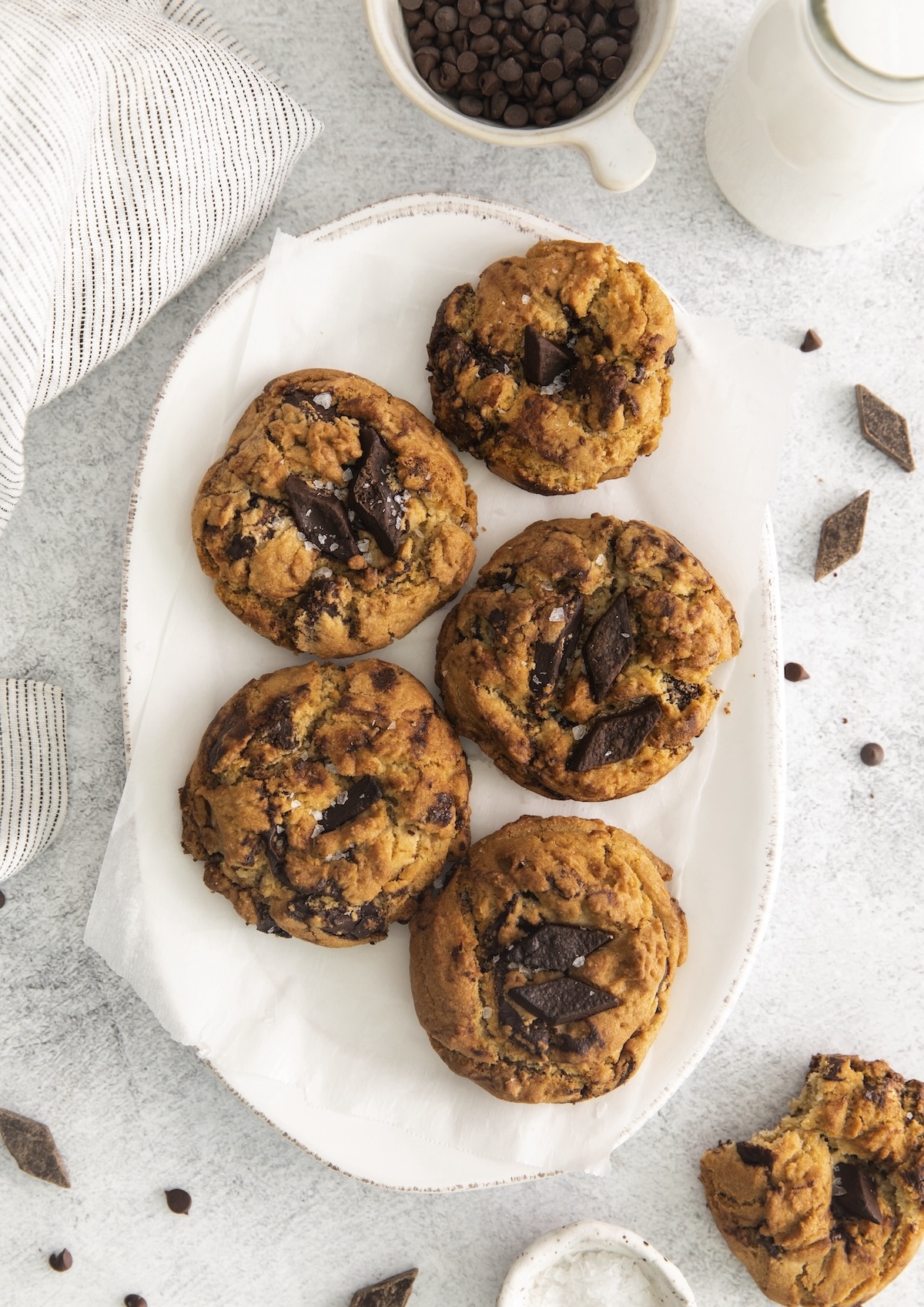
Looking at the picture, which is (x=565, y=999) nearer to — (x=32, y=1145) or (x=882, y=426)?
(x=32, y=1145)

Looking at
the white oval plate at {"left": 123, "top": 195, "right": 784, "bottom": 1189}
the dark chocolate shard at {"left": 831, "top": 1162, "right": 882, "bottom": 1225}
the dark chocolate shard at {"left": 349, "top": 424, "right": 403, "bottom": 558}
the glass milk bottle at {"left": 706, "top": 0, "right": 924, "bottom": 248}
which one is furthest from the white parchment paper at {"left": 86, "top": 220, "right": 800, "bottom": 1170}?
the dark chocolate shard at {"left": 831, "top": 1162, "right": 882, "bottom": 1225}

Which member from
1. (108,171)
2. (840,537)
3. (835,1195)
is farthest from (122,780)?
(835,1195)

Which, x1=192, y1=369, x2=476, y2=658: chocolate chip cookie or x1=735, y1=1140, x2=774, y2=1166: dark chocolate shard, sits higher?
x1=192, y1=369, x2=476, y2=658: chocolate chip cookie

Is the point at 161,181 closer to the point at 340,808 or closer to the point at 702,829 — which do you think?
the point at 340,808

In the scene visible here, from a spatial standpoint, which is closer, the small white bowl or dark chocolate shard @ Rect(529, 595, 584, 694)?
dark chocolate shard @ Rect(529, 595, 584, 694)

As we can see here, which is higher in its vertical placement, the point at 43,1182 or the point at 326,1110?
the point at 326,1110

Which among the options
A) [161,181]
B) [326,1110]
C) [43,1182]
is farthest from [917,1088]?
[161,181]

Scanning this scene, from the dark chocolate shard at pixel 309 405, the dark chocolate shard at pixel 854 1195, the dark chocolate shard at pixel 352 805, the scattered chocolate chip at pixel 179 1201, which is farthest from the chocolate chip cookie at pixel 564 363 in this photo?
the scattered chocolate chip at pixel 179 1201

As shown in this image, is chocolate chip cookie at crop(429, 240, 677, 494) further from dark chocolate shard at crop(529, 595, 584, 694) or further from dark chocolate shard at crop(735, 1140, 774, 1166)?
dark chocolate shard at crop(735, 1140, 774, 1166)
